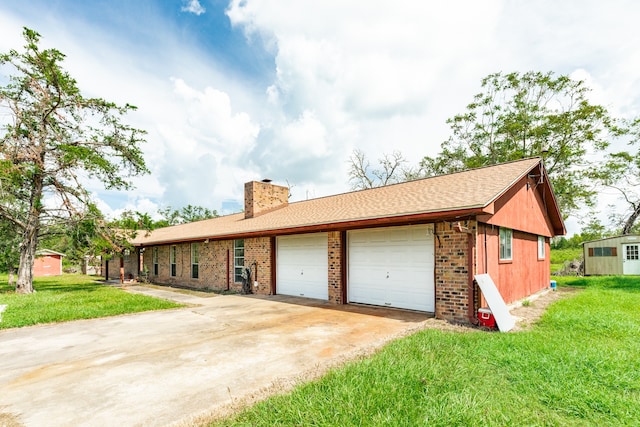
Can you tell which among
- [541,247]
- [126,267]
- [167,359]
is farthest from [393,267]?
[126,267]

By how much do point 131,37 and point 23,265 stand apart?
1168 cm

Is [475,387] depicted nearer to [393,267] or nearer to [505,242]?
[393,267]

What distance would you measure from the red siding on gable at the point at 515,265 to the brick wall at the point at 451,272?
404 mm

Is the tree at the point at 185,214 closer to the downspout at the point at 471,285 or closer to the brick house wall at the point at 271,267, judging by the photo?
the brick house wall at the point at 271,267

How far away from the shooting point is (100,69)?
31.9 feet

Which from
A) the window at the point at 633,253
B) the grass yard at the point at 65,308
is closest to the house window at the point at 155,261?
the grass yard at the point at 65,308

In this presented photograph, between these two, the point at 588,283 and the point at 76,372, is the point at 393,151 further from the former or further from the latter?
the point at 76,372

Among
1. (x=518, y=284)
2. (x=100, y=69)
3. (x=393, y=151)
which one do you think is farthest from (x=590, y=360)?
(x=393, y=151)

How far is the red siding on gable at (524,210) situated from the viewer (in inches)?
331

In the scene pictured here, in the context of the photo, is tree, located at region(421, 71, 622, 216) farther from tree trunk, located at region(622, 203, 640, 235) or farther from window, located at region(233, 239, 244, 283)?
window, located at region(233, 239, 244, 283)

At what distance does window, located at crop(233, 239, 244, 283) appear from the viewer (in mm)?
13656

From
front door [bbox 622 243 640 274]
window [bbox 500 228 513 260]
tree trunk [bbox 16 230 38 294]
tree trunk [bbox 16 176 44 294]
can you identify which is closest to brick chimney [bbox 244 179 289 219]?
tree trunk [bbox 16 176 44 294]

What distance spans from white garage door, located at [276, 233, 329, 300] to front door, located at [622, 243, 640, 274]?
70.3 feet

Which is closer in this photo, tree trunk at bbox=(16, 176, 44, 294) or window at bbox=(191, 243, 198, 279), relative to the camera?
tree trunk at bbox=(16, 176, 44, 294)
